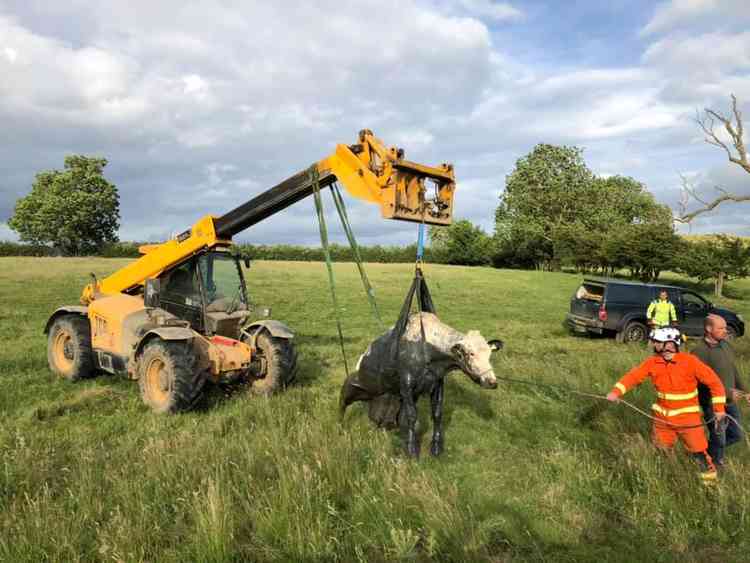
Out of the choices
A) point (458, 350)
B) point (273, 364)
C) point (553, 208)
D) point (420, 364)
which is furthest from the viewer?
point (553, 208)

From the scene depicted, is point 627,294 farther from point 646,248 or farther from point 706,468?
point 646,248

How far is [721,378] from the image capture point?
5688 millimetres

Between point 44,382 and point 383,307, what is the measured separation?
1726 cm

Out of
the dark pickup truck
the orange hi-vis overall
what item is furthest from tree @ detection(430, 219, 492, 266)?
the orange hi-vis overall

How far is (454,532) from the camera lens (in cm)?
407

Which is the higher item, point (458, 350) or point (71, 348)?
point (458, 350)

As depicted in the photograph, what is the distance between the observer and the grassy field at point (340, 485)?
3973mm

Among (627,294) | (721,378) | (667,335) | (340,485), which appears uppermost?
(667,335)

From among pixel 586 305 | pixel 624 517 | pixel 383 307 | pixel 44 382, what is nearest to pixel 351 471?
pixel 624 517

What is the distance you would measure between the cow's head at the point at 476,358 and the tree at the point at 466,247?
64.9 meters

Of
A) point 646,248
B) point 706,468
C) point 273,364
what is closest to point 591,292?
point 273,364

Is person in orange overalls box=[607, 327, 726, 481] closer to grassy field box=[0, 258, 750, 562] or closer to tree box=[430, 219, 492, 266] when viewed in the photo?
grassy field box=[0, 258, 750, 562]

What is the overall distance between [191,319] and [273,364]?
173 centimetres

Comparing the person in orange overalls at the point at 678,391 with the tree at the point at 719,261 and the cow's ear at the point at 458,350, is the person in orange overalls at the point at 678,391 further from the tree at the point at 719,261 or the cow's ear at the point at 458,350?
the tree at the point at 719,261
